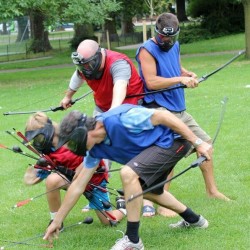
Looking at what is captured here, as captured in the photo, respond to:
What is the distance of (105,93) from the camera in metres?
6.14

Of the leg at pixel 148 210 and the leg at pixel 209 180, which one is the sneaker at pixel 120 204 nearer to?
the leg at pixel 148 210

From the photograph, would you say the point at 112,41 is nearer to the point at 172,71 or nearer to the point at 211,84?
the point at 211,84

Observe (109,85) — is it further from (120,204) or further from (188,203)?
(188,203)

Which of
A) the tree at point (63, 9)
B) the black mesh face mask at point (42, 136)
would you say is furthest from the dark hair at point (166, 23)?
the tree at point (63, 9)

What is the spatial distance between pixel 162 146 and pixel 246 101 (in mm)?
8646

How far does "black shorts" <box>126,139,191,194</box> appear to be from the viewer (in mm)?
5129

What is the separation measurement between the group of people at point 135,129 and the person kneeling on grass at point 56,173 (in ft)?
0.09

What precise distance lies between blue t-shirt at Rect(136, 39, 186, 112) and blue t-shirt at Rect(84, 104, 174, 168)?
42.2 inches

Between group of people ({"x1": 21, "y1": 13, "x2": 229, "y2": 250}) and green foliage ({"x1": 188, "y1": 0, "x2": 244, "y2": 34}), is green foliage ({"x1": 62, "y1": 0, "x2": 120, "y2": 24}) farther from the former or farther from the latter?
green foliage ({"x1": 188, "y1": 0, "x2": 244, "y2": 34})

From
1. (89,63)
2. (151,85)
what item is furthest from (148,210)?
(89,63)

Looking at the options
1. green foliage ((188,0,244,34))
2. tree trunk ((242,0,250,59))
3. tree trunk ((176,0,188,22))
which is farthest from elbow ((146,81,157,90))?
tree trunk ((176,0,188,22))

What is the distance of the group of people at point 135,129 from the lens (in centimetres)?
501

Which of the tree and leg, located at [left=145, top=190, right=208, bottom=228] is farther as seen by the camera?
the tree

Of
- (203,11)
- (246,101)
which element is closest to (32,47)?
(203,11)
